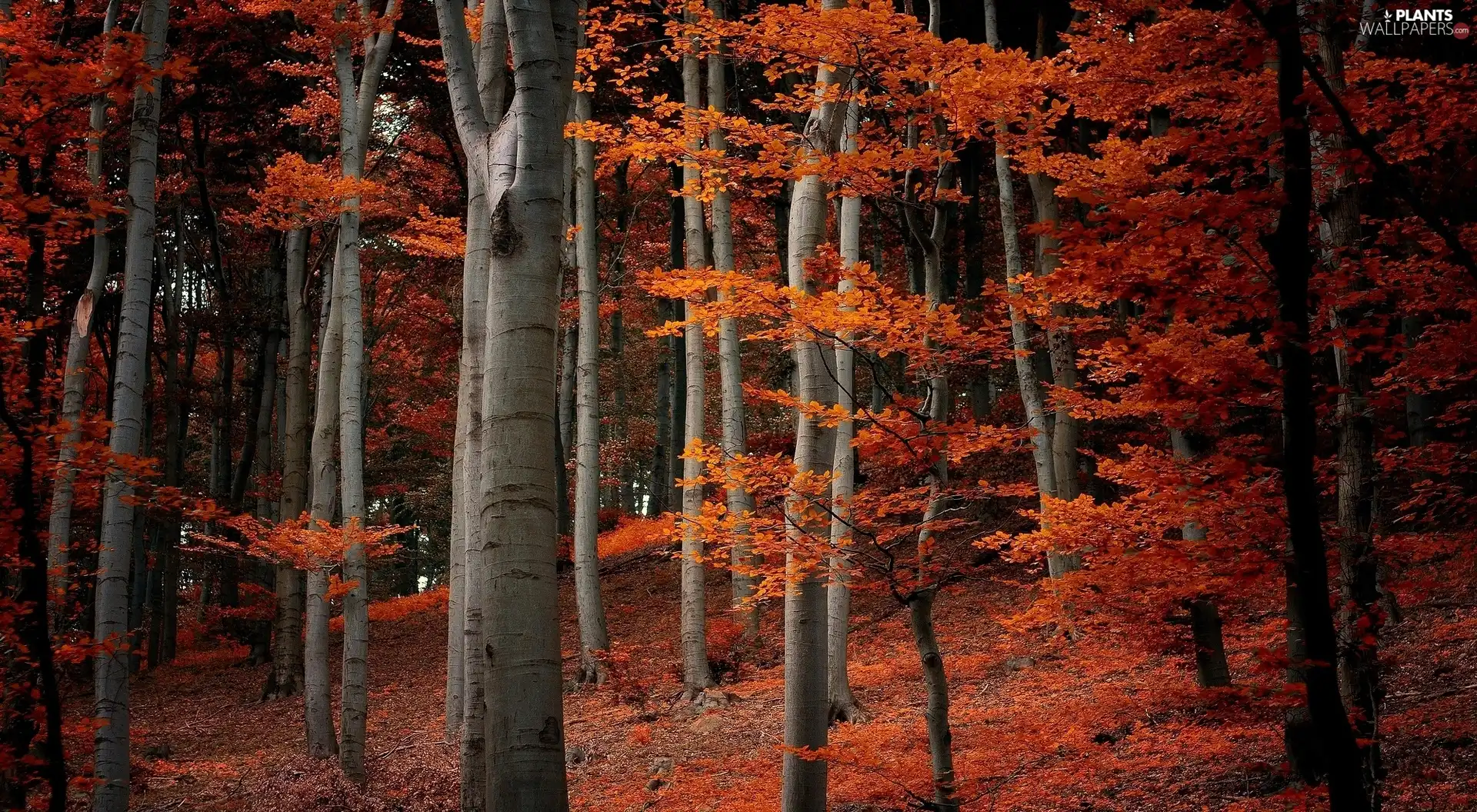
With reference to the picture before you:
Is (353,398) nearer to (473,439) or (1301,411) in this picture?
(473,439)

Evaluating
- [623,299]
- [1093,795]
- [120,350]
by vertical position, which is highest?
[623,299]

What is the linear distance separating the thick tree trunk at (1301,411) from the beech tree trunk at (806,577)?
2.63 meters

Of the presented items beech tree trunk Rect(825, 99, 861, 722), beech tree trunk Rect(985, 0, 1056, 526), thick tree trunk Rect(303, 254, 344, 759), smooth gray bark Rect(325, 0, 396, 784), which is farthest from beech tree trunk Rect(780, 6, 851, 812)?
thick tree trunk Rect(303, 254, 344, 759)

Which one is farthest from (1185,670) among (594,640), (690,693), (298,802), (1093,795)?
(298,802)

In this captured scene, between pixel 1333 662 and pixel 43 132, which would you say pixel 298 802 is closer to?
pixel 43 132

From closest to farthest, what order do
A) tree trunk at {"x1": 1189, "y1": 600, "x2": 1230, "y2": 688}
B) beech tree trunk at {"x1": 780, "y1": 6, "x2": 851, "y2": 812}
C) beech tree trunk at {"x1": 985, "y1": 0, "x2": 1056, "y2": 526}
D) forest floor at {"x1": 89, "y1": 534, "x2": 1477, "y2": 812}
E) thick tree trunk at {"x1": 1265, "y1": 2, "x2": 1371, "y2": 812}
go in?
thick tree trunk at {"x1": 1265, "y1": 2, "x2": 1371, "y2": 812}
beech tree trunk at {"x1": 780, "y1": 6, "x2": 851, "y2": 812}
forest floor at {"x1": 89, "y1": 534, "x2": 1477, "y2": 812}
tree trunk at {"x1": 1189, "y1": 600, "x2": 1230, "y2": 688}
beech tree trunk at {"x1": 985, "y1": 0, "x2": 1056, "y2": 526}

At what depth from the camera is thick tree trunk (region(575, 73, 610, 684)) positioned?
13195 mm

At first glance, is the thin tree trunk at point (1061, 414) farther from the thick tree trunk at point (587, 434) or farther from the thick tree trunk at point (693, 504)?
the thick tree trunk at point (587, 434)

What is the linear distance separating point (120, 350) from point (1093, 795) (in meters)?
8.37

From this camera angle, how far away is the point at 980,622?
13820mm

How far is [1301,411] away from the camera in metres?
4.06

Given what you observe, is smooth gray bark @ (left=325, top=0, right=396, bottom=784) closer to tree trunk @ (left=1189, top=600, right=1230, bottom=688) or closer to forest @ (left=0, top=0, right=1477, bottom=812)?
forest @ (left=0, top=0, right=1477, bottom=812)

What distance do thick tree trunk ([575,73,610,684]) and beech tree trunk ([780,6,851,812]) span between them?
7001 mm

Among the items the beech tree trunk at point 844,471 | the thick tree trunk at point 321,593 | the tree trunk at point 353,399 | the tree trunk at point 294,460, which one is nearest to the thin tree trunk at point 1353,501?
the beech tree trunk at point 844,471
